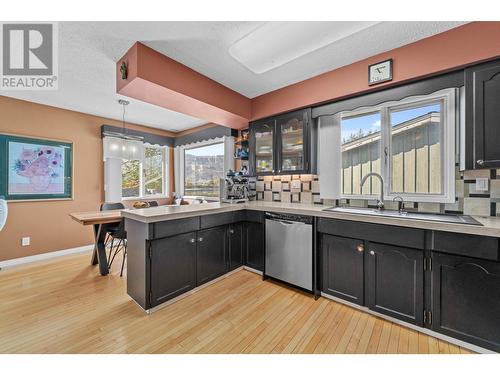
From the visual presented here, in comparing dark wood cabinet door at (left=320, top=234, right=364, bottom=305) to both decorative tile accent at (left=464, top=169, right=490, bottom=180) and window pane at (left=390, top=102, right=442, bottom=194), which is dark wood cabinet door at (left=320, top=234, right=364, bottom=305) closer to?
window pane at (left=390, top=102, right=442, bottom=194)

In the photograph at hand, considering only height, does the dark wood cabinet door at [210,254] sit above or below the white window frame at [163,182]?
below

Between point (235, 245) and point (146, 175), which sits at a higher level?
point (146, 175)

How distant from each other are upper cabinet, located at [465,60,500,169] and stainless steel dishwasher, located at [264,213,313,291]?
4.52ft

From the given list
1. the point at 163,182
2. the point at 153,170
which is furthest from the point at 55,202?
the point at 163,182

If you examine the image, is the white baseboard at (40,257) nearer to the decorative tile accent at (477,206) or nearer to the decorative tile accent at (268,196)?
the decorative tile accent at (268,196)

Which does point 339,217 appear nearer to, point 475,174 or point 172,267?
point 475,174

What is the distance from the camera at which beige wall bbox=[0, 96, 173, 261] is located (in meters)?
3.12

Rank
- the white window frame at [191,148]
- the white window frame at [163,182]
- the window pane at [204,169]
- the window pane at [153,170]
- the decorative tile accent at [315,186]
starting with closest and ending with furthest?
the decorative tile accent at [315,186] → the white window frame at [191,148] → the window pane at [204,169] → the white window frame at [163,182] → the window pane at [153,170]

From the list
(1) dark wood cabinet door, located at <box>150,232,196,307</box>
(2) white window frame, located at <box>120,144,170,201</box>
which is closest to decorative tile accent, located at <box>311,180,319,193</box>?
(1) dark wood cabinet door, located at <box>150,232,196,307</box>

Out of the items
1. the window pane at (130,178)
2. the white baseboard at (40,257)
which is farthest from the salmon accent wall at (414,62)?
the white baseboard at (40,257)

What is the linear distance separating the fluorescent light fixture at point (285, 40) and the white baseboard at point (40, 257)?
13.0ft

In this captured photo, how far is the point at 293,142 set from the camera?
2.82 m

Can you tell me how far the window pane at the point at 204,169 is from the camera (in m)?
4.37

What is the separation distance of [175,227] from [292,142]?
5.78 feet
